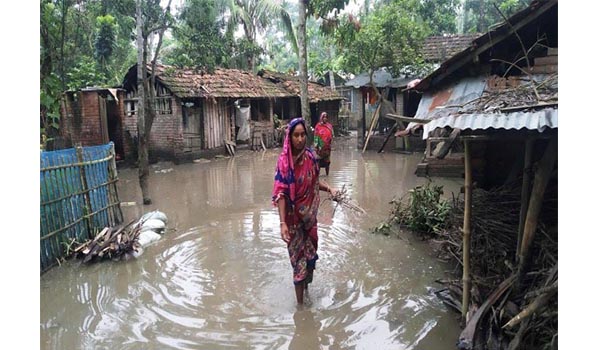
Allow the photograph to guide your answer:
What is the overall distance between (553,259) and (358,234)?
12.7 ft

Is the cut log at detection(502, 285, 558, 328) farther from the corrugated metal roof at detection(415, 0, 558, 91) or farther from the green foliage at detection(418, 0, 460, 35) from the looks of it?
the green foliage at detection(418, 0, 460, 35)

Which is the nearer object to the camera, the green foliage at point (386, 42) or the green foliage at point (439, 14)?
the green foliage at point (386, 42)

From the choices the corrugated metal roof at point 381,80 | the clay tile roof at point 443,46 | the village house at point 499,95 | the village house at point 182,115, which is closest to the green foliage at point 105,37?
the village house at point 182,115

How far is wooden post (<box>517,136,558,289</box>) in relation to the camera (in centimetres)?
359

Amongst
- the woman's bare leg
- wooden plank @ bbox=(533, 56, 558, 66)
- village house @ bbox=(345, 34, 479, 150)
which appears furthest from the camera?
village house @ bbox=(345, 34, 479, 150)

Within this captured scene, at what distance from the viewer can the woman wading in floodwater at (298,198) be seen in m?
4.46

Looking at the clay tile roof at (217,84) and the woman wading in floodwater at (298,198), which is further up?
the clay tile roof at (217,84)

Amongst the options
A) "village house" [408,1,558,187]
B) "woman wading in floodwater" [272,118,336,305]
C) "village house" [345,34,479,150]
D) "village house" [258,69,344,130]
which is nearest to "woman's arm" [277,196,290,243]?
"woman wading in floodwater" [272,118,336,305]

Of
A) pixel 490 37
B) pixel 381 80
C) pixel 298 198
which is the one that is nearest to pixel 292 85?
pixel 381 80

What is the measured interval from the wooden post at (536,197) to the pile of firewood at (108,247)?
5007mm

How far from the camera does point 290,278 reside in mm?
5590

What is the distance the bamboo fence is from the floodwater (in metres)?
0.41

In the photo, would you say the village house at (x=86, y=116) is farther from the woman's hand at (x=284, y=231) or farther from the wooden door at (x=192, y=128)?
the woman's hand at (x=284, y=231)

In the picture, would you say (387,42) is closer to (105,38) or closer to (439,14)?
(439,14)
